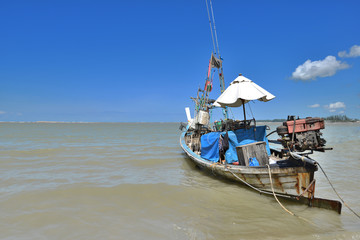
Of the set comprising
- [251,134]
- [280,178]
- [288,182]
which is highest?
[251,134]

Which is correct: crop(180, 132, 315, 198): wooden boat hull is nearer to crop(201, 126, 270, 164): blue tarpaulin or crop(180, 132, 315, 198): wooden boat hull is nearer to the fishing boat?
the fishing boat

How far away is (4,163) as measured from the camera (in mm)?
12297

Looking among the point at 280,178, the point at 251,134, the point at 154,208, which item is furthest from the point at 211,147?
the point at 154,208

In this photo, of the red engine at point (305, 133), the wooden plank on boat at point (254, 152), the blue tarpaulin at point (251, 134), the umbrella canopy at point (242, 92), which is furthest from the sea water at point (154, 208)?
the umbrella canopy at point (242, 92)

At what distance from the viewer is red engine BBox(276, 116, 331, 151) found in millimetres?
5918

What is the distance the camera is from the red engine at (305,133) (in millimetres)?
5918

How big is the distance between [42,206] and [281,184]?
774cm

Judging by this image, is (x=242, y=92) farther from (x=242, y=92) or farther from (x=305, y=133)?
(x=305, y=133)

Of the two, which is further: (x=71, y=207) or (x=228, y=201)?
(x=228, y=201)

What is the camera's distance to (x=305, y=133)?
600 cm

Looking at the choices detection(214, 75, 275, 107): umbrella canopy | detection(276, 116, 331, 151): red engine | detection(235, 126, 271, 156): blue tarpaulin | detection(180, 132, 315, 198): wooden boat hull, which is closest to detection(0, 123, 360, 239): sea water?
detection(180, 132, 315, 198): wooden boat hull

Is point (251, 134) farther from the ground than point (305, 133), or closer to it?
closer to it

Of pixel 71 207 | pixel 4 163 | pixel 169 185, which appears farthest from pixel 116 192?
pixel 4 163

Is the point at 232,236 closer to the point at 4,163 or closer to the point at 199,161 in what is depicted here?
the point at 199,161
